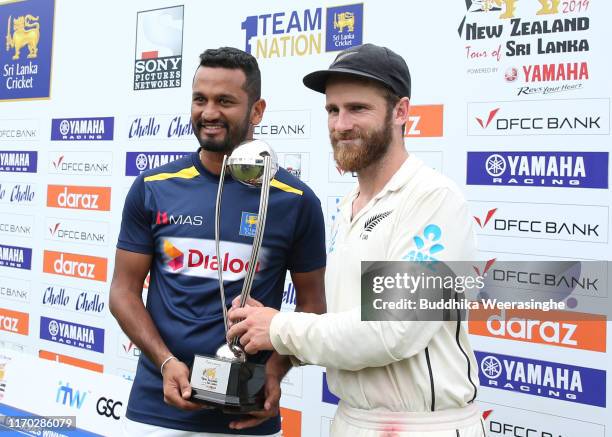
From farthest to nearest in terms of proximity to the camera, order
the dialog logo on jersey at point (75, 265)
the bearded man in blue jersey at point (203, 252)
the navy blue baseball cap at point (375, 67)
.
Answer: the dialog logo on jersey at point (75, 265) < the bearded man in blue jersey at point (203, 252) < the navy blue baseball cap at point (375, 67)

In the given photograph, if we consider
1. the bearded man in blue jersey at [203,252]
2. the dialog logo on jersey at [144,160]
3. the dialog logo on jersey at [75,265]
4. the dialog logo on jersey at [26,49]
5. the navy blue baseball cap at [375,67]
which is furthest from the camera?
the dialog logo on jersey at [26,49]

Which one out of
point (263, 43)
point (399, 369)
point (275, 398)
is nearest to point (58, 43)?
point (263, 43)

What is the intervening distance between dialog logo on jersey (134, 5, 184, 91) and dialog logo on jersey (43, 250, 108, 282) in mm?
946

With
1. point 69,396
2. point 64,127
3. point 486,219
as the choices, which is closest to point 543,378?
point 486,219

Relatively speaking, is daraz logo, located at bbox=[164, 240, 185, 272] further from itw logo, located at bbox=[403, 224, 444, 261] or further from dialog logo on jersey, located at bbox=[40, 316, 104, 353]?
dialog logo on jersey, located at bbox=[40, 316, 104, 353]

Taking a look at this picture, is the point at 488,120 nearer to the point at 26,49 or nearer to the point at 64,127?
the point at 64,127

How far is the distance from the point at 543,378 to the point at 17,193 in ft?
10.4

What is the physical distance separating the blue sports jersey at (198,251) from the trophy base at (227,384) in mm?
120

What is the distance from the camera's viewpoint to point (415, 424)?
135cm

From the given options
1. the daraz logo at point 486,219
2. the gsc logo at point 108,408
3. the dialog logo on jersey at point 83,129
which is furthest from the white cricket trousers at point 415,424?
the dialog logo on jersey at point 83,129

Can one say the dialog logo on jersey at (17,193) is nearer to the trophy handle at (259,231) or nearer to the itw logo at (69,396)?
the itw logo at (69,396)

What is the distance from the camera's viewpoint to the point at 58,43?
3.87 metres

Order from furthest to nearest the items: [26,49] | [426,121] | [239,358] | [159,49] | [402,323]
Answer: [26,49], [159,49], [426,121], [239,358], [402,323]

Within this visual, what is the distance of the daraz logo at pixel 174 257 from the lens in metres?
1.66
